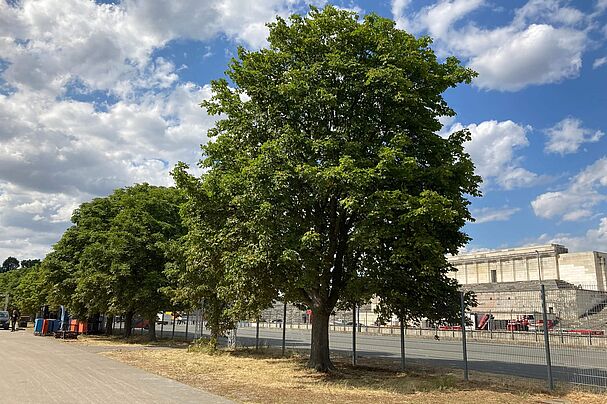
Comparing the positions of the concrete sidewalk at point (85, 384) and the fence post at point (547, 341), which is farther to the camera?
the fence post at point (547, 341)

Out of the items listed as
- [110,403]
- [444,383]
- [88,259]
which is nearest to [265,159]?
[110,403]

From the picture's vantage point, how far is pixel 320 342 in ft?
58.5

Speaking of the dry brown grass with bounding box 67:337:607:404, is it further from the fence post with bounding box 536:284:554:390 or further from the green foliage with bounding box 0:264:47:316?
the green foliage with bounding box 0:264:47:316

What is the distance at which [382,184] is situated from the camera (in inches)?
579

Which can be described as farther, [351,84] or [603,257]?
[603,257]

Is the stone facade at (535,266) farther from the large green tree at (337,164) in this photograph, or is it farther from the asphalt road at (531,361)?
the large green tree at (337,164)

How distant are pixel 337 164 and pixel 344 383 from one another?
255 inches

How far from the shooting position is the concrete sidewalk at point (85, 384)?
11.4 meters

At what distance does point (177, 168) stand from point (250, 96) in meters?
3.61

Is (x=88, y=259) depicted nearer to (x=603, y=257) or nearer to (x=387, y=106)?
(x=387, y=106)

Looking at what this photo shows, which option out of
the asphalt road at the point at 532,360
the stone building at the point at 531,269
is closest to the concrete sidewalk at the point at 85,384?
the asphalt road at the point at 532,360

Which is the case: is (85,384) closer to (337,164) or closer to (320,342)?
(320,342)

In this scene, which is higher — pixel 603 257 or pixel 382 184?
pixel 603 257

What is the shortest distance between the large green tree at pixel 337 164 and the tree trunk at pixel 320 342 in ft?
0.12
